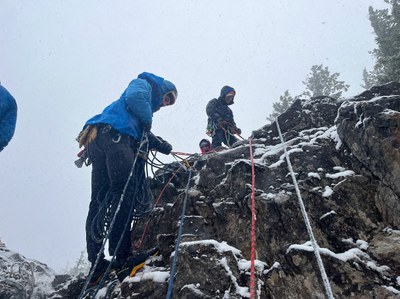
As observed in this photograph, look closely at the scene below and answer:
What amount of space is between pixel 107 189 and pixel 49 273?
3422mm

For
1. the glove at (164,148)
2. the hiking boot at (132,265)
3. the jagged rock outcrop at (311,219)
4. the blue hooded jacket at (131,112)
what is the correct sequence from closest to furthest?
the jagged rock outcrop at (311,219) < the hiking boot at (132,265) < the blue hooded jacket at (131,112) < the glove at (164,148)

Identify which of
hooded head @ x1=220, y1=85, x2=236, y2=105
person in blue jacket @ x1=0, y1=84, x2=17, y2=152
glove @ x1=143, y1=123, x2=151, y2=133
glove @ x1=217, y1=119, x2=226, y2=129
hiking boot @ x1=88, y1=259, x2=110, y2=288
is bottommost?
hiking boot @ x1=88, y1=259, x2=110, y2=288

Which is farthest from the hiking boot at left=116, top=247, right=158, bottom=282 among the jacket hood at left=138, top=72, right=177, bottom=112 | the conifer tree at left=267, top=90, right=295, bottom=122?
the conifer tree at left=267, top=90, right=295, bottom=122

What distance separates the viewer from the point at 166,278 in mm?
3676

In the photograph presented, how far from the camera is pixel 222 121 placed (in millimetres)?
9773

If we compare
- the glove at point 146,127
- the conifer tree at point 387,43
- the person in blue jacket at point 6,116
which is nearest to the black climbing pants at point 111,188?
the glove at point 146,127

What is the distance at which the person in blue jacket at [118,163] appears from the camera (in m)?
4.47

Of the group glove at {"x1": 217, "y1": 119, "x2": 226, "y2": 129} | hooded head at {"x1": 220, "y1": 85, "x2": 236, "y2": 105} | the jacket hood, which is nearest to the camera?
the jacket hood

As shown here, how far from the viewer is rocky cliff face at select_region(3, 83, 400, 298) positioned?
319cm

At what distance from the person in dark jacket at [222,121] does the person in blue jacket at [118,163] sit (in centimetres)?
465

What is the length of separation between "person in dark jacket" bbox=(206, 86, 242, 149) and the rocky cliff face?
4.25 metres

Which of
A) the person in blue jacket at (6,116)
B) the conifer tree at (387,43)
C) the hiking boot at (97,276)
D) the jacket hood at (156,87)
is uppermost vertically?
the conifer tree at (387,43)

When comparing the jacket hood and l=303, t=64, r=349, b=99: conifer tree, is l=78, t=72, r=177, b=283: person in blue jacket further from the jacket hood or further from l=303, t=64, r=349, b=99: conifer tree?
l=303, t=64, r=349, b=99: conifer tree

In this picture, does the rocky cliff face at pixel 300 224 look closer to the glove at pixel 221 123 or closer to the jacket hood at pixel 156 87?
the jacket hood at pixel 156 87
